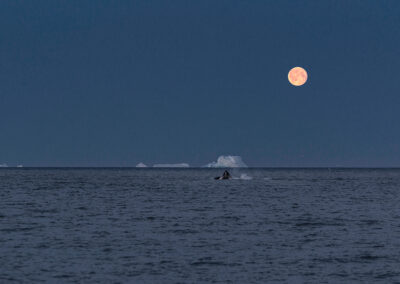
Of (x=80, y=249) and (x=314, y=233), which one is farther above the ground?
(x=314, y=233)

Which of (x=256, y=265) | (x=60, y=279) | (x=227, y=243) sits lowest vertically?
(x=60, y=279)

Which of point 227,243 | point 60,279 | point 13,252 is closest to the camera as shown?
point 60,279

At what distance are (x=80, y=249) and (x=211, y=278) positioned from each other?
32.2 ft

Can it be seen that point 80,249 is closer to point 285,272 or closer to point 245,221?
point 285,272

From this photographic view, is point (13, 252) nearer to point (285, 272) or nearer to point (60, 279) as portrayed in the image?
point (60, 279)

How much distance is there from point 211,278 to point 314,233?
51.3ft

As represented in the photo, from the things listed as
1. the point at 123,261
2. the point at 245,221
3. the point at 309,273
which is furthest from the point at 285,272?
the point at 245,221

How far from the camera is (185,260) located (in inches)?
1143

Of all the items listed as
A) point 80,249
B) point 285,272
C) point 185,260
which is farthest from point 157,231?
point 285,272

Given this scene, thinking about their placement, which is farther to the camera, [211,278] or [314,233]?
[314,233]

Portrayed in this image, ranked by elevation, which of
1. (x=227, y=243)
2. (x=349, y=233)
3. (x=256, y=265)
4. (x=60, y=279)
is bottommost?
(x=60, y=279)

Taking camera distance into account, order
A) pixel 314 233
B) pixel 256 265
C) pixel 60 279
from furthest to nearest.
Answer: pixel 314 233 < pixel 256 265 < pixel 60 279

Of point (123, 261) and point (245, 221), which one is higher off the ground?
point (245, 221)

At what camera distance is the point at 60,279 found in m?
24.9
